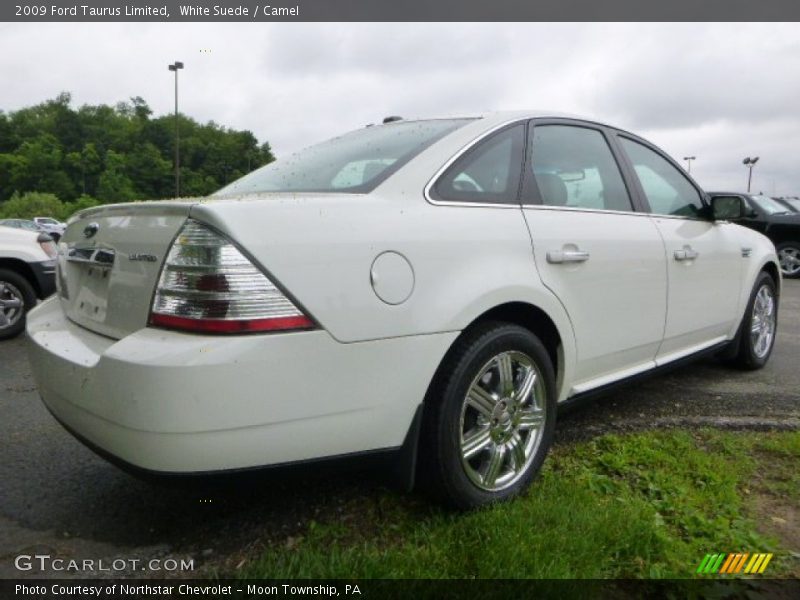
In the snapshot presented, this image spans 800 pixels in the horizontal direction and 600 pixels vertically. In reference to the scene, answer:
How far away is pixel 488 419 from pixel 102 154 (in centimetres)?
9162

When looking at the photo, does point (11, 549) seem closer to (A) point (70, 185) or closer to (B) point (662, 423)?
(B) point (662, 423)

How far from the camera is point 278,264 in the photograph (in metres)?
1.77

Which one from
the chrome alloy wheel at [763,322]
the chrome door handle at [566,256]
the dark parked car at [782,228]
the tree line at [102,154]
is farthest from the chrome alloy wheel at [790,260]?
the tree line at [102,154]

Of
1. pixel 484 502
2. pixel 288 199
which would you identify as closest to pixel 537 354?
pixel 484 502

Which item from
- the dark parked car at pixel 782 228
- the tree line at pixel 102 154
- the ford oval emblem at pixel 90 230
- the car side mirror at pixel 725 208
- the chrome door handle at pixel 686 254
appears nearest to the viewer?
the ford oval emblem at pixel 90 230

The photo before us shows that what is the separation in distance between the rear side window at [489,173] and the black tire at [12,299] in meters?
4.92

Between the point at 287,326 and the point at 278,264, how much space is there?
0.18m

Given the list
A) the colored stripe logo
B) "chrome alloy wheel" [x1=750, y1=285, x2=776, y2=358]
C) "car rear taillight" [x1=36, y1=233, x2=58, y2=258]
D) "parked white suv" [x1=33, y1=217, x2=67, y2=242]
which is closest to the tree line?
"parked white suv" [x1=33, y1=217, x2=67, y2=242]

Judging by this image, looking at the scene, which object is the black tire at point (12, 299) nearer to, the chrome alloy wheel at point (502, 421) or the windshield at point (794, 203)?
the chrome alloy wheel at point (502, 421)

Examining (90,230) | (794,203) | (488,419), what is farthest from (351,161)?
(794,203)

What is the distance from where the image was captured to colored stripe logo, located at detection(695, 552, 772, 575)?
A: 1960mm

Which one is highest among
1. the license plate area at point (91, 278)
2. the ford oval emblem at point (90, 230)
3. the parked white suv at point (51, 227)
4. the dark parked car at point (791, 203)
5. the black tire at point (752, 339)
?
the dark parked car at point (791, 203)

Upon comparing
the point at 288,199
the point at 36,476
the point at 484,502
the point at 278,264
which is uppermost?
the point at 288,199

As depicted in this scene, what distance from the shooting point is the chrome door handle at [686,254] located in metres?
3.28
